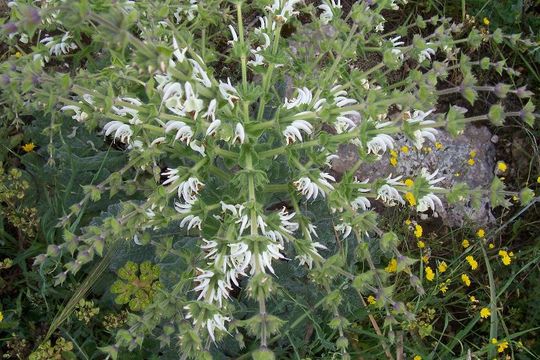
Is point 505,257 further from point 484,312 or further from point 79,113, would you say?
point 79,113

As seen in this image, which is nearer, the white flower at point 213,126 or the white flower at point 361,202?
the white flower at point 213,126

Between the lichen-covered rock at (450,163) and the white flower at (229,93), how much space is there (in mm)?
1519

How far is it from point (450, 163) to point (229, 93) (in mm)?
2038

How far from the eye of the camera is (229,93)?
2.01 m

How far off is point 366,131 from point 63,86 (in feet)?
2.99

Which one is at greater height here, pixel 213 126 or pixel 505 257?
pixel 213 126

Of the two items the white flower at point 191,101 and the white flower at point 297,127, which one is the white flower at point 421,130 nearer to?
the white flower at point 297,127

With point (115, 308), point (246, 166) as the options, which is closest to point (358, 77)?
point (246, 166)

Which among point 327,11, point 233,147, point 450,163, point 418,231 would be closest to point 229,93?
point 233,147

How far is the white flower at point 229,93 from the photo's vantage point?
6.28 ft

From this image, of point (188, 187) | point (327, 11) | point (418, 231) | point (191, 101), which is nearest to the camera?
point (191, 101)

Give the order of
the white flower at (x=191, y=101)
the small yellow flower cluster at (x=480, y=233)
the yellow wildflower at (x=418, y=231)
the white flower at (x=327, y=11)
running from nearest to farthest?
the white flower at (x=191, y=101), the white flower at (x=327, y=11), the yellow wildflower at (x=418, y=231), the small yellow flower cluster at (x=480, y=233)

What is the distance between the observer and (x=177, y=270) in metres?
2.65

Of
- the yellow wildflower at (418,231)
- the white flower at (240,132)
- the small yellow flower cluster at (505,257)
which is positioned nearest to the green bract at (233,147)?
the white flower at (240,132)
